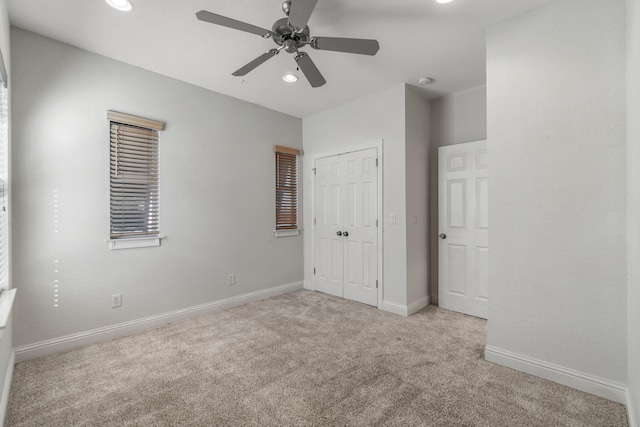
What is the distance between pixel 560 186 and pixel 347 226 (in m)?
2.38

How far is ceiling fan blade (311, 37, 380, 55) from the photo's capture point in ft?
6.25

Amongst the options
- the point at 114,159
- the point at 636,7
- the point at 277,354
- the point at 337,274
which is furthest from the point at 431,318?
the point at 114,159

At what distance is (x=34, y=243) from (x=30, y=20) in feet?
5.65

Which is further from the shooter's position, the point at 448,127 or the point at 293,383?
the point at 448,127

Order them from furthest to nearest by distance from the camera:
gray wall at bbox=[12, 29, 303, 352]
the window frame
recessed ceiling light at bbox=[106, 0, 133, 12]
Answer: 1. the window frame
2. gray wall at bbox=[12, 29, 303, 352]
3. recessed ceiling light at bbox=[106, 0, 133, 12]

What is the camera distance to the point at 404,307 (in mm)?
3330

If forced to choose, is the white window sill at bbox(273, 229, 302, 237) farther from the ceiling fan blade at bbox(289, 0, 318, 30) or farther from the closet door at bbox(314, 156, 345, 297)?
the ceiling fan blade at bbox(289, 0, 318, 30)

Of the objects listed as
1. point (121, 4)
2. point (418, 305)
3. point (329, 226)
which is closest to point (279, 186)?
point (329, 226)

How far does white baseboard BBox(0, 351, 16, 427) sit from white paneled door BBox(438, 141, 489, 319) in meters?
3.82

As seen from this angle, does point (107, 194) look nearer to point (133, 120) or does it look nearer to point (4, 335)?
point (133, 120)

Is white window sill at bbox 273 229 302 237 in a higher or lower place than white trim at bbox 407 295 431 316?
higher

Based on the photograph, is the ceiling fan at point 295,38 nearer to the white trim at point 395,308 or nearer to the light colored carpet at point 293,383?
the light colored carpet at point 293,383

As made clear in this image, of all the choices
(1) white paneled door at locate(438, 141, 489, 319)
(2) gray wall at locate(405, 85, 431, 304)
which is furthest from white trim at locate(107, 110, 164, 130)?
(1) white paneled door at locate(438, 141, 489, 319)

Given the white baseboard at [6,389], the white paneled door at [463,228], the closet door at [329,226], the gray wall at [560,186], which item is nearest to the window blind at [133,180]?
the white baseboard at [6,389]
